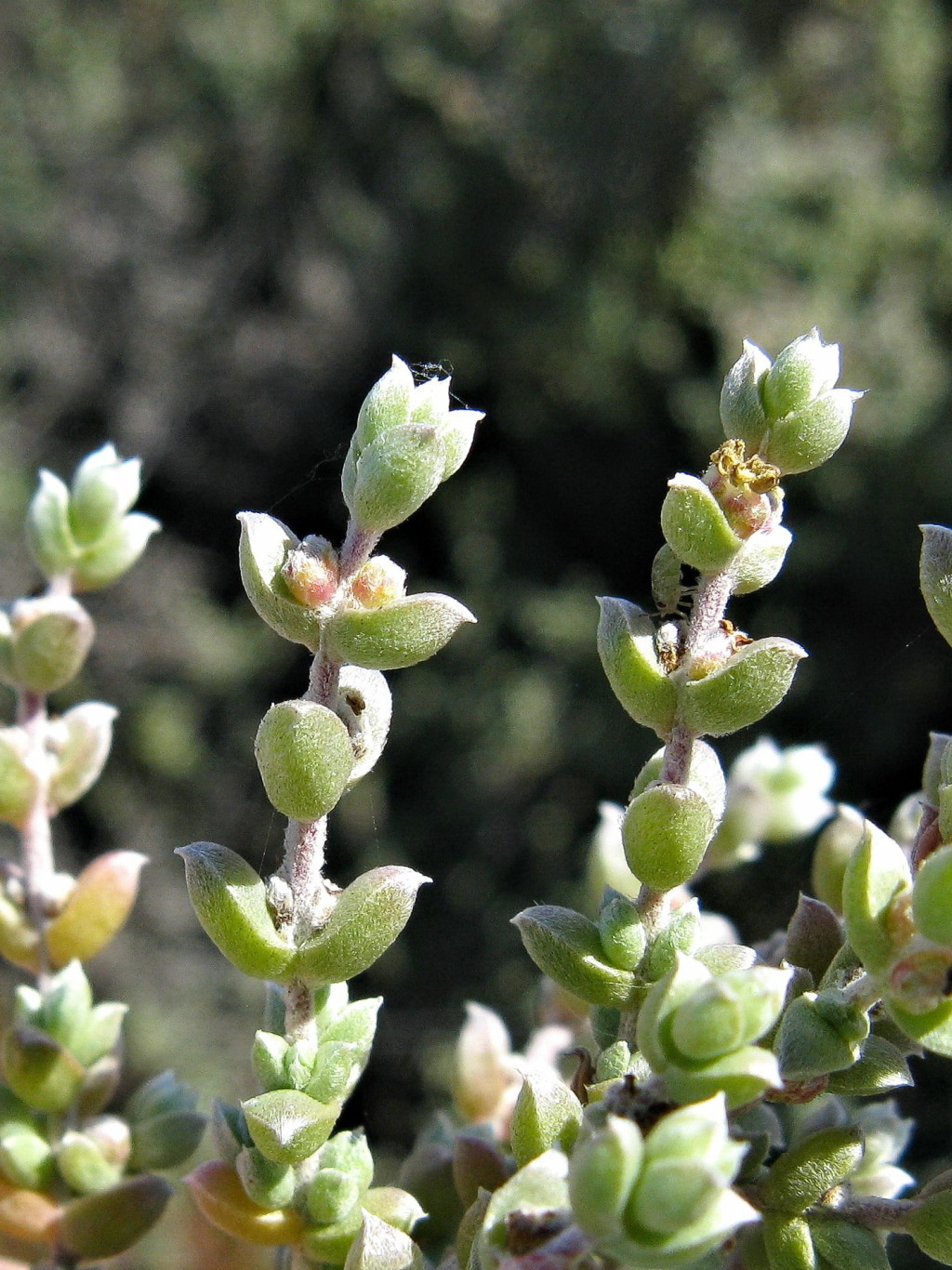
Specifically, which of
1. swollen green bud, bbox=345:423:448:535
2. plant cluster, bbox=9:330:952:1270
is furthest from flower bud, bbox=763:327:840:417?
swollen green bud, bbox=345:423:448:535

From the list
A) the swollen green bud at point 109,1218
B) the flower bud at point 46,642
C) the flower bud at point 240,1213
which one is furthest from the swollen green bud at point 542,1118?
the flower bud at point 46,642

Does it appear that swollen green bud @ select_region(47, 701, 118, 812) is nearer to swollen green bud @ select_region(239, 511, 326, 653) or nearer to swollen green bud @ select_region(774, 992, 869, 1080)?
swollen green bud @ select_region(239, 511, 326, 653)

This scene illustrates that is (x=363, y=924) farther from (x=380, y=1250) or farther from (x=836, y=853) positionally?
(x=836, y=853)

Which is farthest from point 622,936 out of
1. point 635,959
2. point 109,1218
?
point 109,1218

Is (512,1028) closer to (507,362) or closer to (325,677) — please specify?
(507,362)

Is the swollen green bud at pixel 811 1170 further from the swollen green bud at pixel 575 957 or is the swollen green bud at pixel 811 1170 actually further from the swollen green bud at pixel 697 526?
the swollen green bud at pixel 697 526

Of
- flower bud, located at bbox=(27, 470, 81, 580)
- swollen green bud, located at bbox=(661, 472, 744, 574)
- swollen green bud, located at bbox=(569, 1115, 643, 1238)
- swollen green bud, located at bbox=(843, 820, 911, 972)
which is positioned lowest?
flower bud, located at bbox=(27, 470, 81, 580)

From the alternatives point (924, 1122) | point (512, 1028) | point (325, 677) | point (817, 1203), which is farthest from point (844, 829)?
point (512, 1028)

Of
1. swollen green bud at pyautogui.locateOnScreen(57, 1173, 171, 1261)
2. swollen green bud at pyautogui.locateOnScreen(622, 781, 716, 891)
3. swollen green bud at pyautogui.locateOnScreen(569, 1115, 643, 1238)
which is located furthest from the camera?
swollen green bud at pyautogui.locateOnScreen(57, 1173, 171, 1261)
